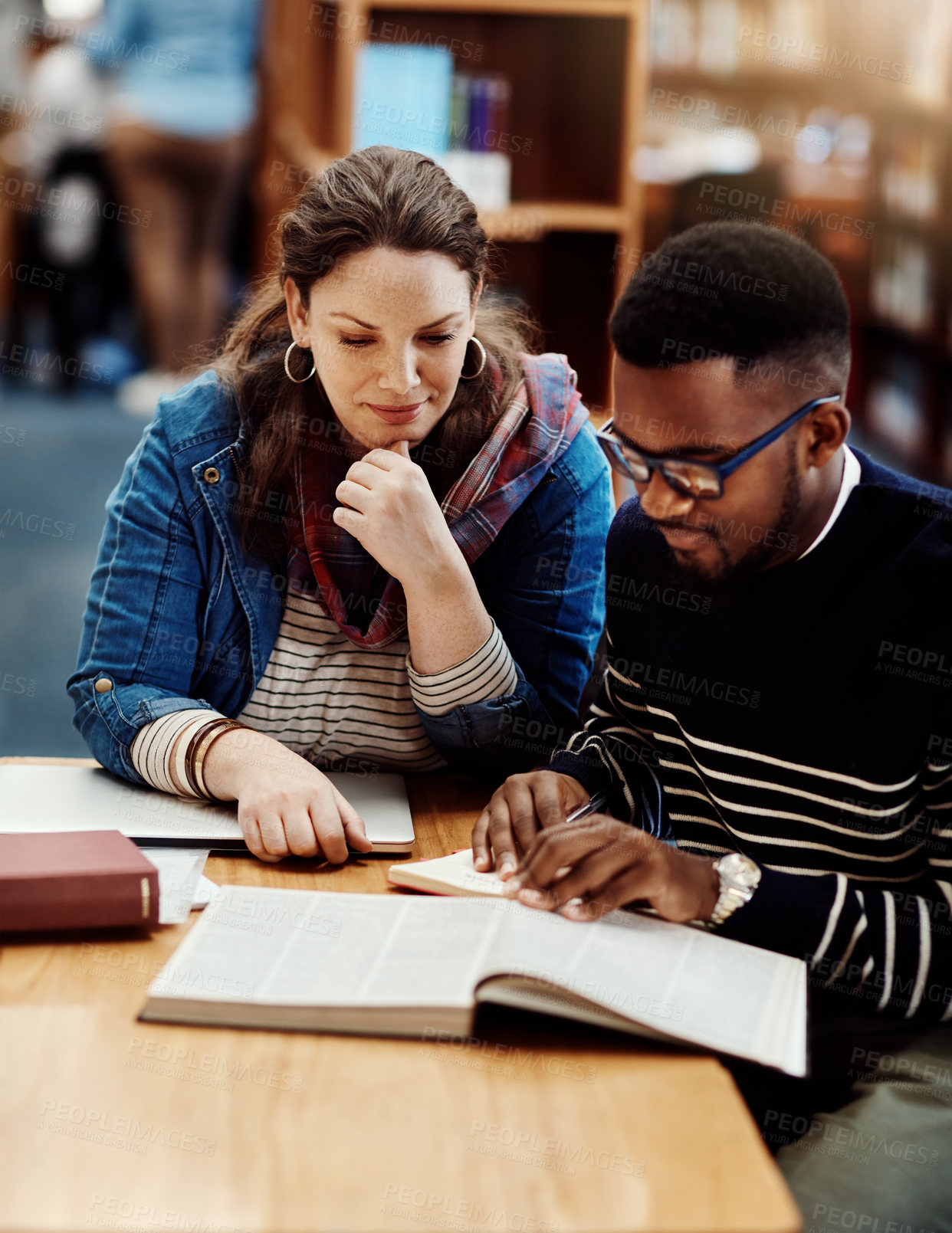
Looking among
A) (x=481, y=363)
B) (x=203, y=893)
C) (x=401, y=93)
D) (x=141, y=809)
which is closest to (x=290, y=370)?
(x=481, y=363)

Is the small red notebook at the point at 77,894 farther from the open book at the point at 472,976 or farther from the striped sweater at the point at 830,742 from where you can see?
the striped sweater at the point at 830,742

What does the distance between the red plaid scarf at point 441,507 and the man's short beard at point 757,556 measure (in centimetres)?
30

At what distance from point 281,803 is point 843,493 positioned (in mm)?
597

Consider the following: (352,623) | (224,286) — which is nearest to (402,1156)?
(352,623)

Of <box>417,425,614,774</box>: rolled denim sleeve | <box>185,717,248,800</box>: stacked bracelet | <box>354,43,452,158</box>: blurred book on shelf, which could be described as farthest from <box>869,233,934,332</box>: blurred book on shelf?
<box>185,717,248,800</box>: stacked bracelet

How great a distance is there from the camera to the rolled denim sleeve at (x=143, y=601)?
1402 mm

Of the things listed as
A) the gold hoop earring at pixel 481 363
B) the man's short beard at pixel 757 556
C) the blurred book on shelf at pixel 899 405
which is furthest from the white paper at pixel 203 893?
the blurred book on shelf at pixel 899 405

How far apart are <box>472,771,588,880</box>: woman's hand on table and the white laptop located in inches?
3.8

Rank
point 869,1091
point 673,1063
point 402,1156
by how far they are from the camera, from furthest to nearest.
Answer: point 869,1091, point 673,1063, point 402,1156

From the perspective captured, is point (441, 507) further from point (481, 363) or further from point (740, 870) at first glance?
point (740, 870)

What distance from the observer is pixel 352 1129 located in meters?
0.83

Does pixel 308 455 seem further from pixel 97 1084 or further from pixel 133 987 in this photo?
pixel 97 1084

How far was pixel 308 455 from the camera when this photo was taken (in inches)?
58.4

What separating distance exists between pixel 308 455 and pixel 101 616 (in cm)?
29
